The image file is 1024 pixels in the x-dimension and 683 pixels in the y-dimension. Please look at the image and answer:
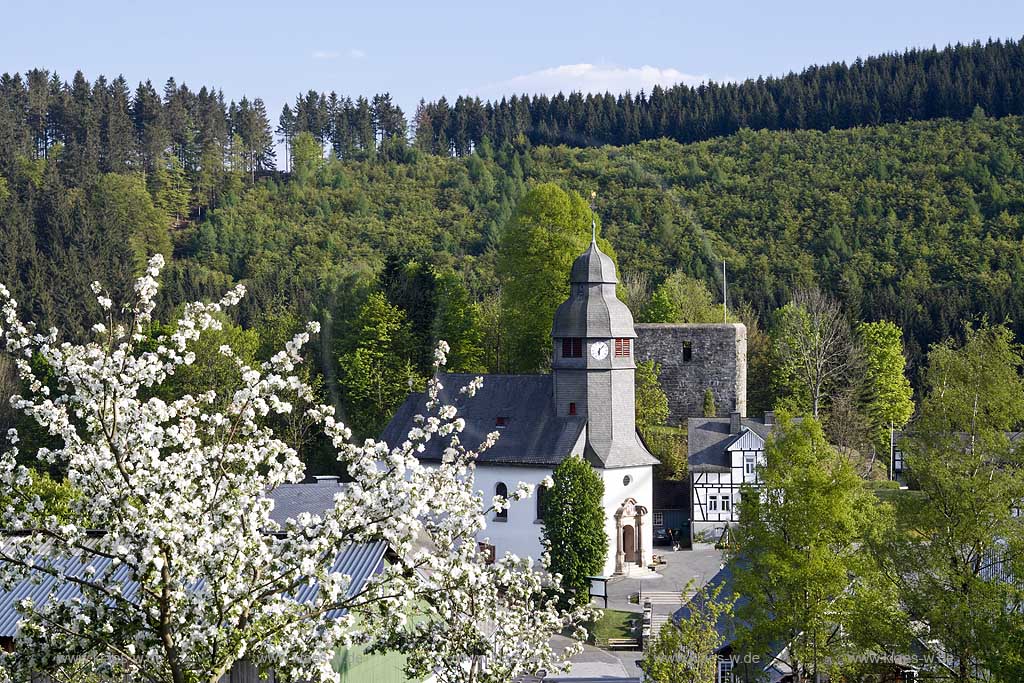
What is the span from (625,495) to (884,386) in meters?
19.2

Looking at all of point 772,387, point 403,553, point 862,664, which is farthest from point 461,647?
point 772,387

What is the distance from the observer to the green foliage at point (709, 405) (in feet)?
164

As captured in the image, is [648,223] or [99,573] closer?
[99,573]

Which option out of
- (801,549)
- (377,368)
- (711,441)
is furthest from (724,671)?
(377,368)

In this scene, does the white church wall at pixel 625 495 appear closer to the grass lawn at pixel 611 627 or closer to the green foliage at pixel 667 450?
the grass lawn at pixel 611 627

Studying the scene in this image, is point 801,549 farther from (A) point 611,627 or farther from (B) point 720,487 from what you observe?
(B) point 720,487

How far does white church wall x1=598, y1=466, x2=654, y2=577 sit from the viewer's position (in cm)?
3894

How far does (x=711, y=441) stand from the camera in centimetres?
4497

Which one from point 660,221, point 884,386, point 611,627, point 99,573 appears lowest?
point 611,627

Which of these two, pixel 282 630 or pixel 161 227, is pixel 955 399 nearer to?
pixel 282 630

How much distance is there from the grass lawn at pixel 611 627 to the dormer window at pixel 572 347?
303 inches

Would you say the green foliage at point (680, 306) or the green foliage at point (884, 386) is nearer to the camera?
the green foliage at point (884, 386)

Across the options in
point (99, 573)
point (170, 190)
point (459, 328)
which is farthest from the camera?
point (170, 190)

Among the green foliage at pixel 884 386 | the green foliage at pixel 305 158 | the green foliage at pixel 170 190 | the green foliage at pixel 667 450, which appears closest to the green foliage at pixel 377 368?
the green foliage at pixel 667 450
